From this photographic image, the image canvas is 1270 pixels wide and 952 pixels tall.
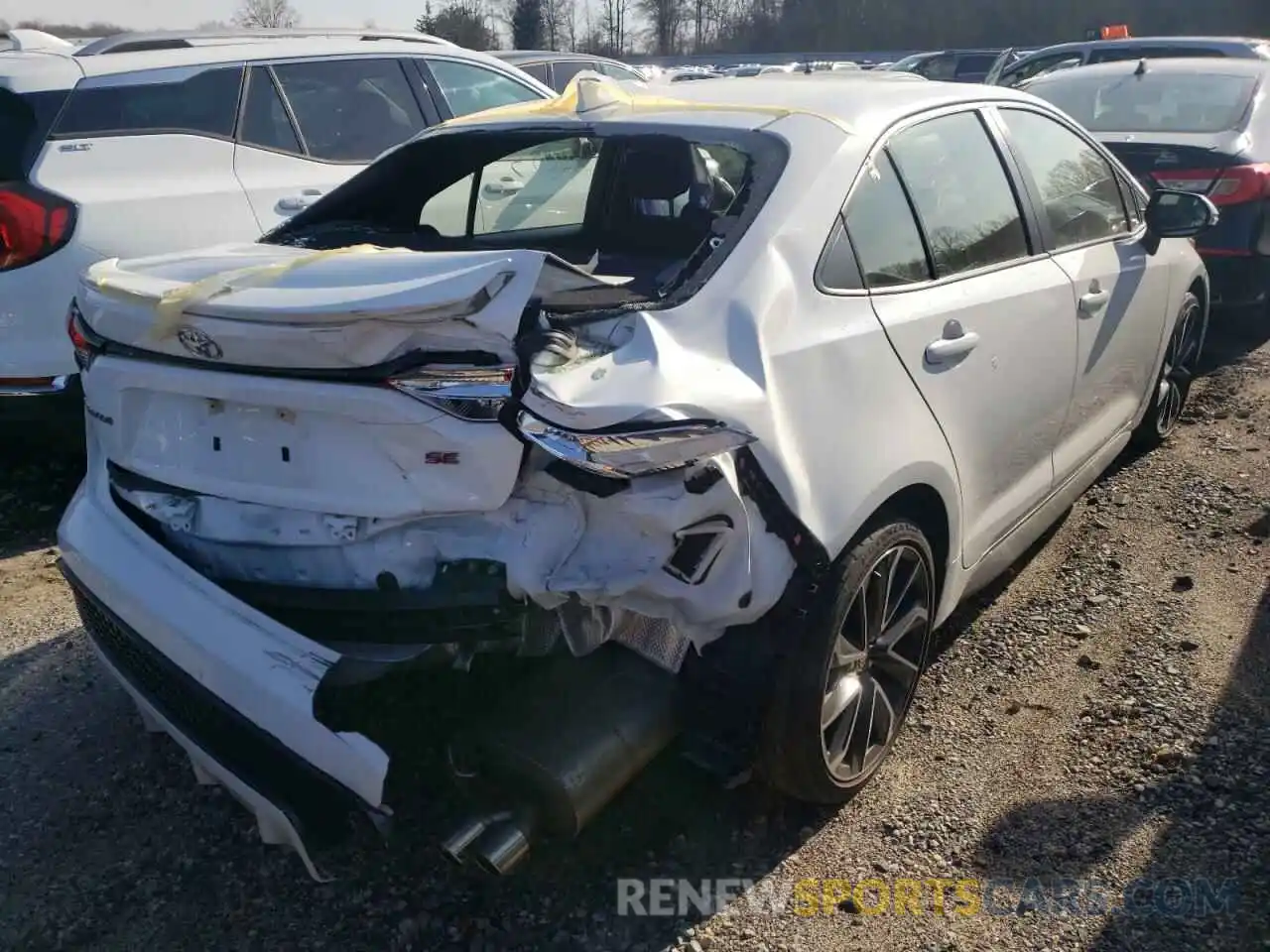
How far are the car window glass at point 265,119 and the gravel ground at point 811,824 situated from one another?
2663 millimetres

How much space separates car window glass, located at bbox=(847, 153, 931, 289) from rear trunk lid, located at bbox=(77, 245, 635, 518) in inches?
27.9

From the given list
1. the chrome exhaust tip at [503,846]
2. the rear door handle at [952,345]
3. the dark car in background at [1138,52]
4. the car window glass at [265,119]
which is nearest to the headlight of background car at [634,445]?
the chrome exhaust tip at [503,846]

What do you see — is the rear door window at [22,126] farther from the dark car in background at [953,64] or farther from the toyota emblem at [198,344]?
the dark car in background at [953,64]

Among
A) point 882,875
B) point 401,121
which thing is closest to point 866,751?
point 882,875

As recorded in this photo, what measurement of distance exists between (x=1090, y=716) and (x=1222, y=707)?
14.6 inches

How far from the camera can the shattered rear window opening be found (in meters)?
3.17

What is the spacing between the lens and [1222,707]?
303 cm

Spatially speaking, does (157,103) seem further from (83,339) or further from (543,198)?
(83,339)

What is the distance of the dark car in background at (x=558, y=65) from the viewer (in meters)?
11.8

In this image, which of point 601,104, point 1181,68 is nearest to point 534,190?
point 601,104

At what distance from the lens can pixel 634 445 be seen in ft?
6.16

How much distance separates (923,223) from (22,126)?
3764 mm

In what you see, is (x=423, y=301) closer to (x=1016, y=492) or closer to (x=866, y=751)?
(x=866, y=751)

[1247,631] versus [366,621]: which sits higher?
[366,621]
